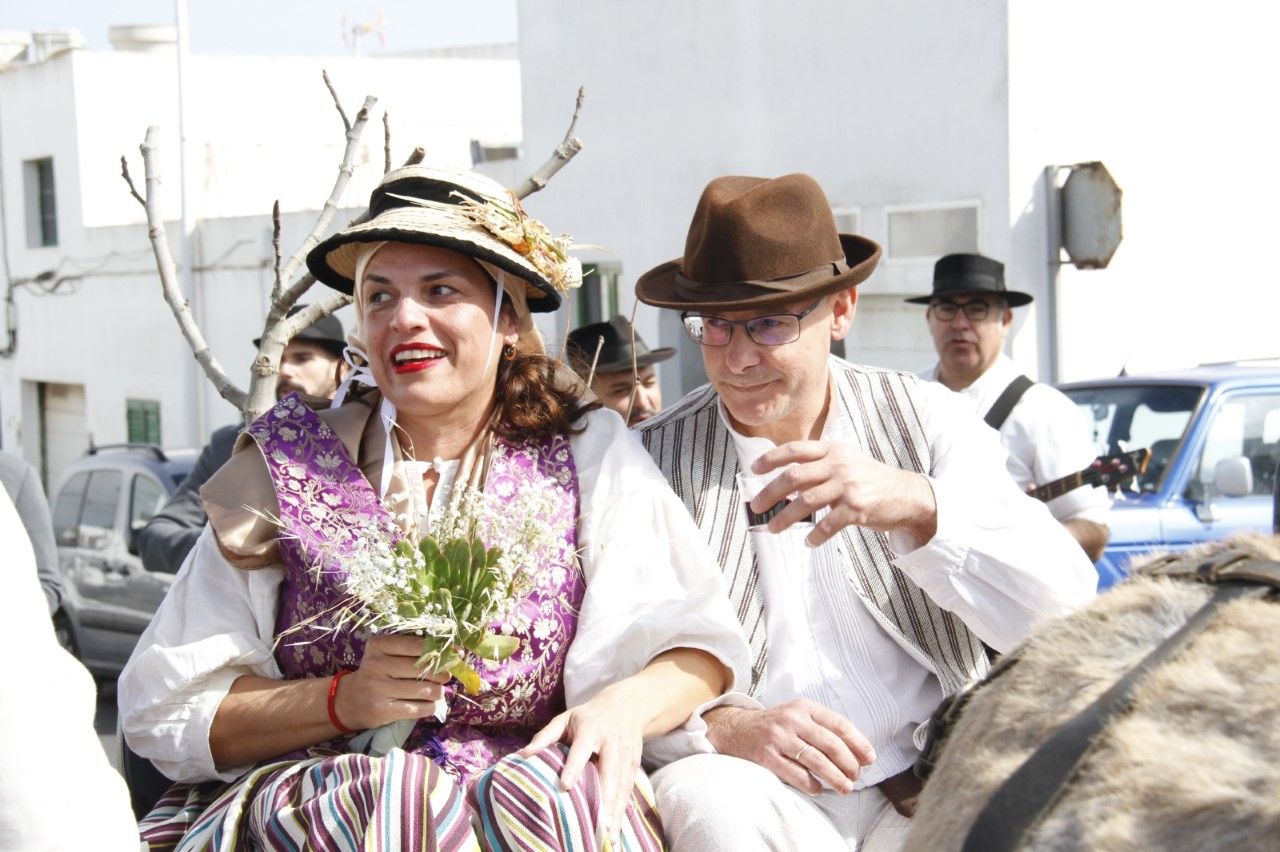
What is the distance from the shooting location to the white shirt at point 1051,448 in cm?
531

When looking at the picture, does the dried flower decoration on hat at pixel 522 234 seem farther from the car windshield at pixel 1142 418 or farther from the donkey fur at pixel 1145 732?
the car windshield at pixel 1142 418

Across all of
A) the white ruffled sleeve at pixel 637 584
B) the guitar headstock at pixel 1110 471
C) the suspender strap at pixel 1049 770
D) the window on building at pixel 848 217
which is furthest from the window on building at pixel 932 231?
the suspender strap at pixel 1049 770

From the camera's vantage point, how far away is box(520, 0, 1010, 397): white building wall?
36.5ft

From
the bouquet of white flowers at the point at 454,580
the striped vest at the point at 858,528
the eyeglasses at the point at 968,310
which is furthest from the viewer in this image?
the eyeglasses at the point at 968,310

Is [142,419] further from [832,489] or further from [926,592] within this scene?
[832,489]

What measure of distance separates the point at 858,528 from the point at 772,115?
10.1m

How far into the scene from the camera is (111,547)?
9.44 m

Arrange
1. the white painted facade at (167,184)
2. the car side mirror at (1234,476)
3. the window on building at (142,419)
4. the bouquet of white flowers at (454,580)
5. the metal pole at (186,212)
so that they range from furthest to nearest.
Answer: the window on building at (142,419)
the white painted facade at (167,184)
the metal pole at (186,212)
the car side mirror at (1234,476)
the bouquet of white flowers at (454,580)

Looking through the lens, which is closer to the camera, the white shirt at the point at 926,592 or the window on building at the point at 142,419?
the white shirt at the point at 926,592

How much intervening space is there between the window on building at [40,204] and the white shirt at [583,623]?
20273 mm

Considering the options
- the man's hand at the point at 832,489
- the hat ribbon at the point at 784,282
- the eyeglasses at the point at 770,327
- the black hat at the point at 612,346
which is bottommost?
the man's hand at the point at 832,489

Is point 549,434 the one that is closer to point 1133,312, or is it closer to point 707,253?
point 707,253

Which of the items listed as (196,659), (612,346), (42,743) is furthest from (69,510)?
(42,743)

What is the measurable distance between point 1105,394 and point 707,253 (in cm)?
458
